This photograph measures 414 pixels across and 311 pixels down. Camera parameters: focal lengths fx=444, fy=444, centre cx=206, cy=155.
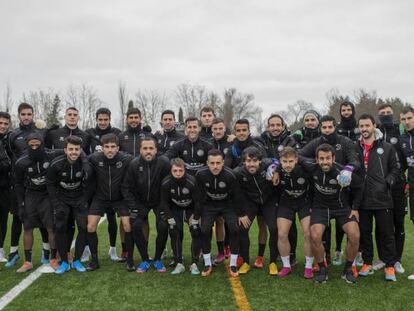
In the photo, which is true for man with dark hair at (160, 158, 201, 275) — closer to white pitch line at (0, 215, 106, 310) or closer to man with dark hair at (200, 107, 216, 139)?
man with dark hair at (200, 107, 216, 139)

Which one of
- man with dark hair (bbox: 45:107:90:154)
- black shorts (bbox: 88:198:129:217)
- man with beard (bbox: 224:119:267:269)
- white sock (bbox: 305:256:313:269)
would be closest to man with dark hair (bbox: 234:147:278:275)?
man with beard (bbox: 224:119:267:269)

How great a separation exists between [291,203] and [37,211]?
149 inches

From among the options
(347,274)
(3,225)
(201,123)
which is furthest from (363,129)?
(3,225)

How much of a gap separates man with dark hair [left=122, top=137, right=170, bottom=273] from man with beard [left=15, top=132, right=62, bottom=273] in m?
1.20

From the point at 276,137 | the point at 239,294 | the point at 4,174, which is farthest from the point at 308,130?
the point at 4,174

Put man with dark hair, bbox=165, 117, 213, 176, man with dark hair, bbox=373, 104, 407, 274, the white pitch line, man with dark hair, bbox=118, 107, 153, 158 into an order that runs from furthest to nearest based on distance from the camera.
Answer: man with dark hair, bbox=118, 107, 153, 158, man with dark hair, bbox=165, 117, 213, 176, man with dark hair, bbox=373, 104, 407, 274, the white pitch line

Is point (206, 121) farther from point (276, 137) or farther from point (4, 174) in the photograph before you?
point (4, 174)

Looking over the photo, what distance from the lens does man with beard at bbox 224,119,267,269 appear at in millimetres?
6859

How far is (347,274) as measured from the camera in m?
5.86

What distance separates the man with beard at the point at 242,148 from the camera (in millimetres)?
6859

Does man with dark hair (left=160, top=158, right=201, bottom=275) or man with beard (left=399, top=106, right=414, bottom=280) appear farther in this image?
man with dark hair (left=160, top=158, right=201, bottom=275)

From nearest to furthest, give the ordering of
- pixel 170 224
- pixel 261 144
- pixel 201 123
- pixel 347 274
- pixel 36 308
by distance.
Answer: pixel 36 308
pixel 347 274
pixel 170 224
pixel 261 144
pixel 201 123

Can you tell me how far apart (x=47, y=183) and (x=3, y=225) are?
1496 mm

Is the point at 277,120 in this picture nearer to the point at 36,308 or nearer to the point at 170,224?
the point at 170,224
